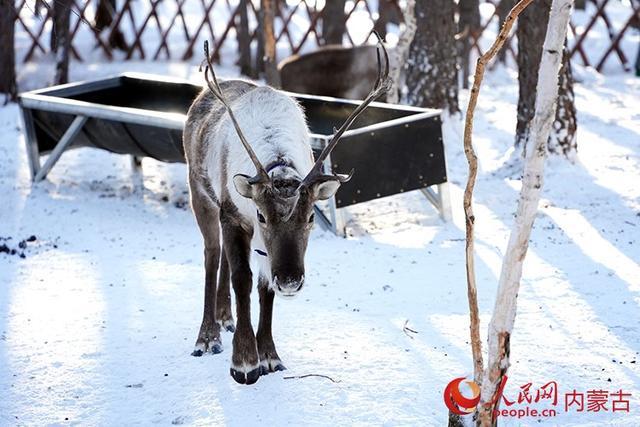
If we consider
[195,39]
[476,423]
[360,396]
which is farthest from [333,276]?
[195,39]

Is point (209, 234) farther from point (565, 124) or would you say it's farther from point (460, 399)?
point (565, 124)

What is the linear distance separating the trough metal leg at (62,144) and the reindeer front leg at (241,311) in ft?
10.5

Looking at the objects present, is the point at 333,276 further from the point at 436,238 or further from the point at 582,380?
the point at 582,380

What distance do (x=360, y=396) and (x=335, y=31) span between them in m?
9.28

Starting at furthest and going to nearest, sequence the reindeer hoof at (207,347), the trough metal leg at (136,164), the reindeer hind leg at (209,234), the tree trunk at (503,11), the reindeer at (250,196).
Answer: the tree trunk at (503,11), the trough metal leg at (136,164), the reindeer hind leg at (209,234), the reindeer hoof at (207,347), the reindeer at (250,196)

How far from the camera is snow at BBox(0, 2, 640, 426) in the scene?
142 inches

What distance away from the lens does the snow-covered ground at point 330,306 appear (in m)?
3.59

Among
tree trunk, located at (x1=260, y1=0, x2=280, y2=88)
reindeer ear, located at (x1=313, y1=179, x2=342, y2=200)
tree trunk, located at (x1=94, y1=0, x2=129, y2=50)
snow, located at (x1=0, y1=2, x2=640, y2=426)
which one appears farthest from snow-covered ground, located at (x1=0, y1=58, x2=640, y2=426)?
tree trunk, located at (x1=94, y1=0, x2=129, y2=50)

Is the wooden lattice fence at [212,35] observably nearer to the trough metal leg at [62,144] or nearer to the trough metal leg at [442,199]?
the trough metal leg at [62,144]

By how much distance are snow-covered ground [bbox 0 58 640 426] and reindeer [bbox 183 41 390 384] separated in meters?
0.17

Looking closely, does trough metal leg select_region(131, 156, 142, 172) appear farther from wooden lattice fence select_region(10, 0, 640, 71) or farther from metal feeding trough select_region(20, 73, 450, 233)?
wooden lattice fence select_region(10, 0, 640, 71)

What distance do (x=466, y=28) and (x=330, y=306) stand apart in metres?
7.15

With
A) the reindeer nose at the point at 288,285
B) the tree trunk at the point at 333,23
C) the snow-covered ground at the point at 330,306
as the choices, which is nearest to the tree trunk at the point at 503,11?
the tree trunk at the point at 333,23

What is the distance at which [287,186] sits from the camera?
134 inches
